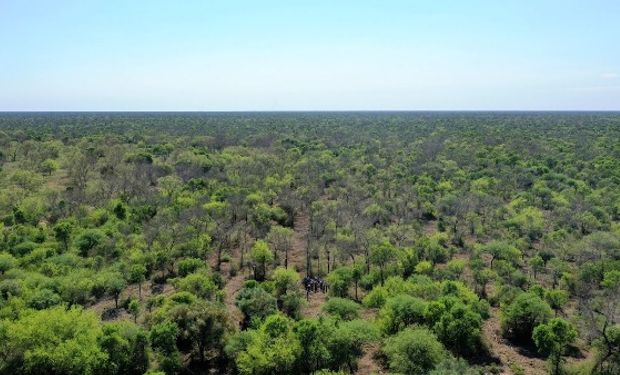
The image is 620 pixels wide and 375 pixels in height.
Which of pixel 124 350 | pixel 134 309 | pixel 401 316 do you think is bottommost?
pixel 134 309

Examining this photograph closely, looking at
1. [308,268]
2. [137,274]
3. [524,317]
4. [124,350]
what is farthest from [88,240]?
[524,317]

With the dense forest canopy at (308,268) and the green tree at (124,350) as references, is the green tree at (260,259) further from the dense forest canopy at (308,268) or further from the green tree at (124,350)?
the green tree at (124,350)

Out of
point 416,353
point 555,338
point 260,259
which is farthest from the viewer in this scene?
point 260,259

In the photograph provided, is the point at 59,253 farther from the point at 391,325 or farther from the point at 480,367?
the point at 480,367

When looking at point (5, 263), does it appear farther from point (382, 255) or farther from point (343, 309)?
point (382, 255)

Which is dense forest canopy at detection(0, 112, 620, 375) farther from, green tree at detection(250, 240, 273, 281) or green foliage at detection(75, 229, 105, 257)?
green tree at detection(250, 240, 273, 281)

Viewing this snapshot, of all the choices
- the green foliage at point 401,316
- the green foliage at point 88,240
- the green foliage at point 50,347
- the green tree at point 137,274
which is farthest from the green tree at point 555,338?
the green foliage at point 88,240

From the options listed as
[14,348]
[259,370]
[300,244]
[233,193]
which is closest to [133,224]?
[233,193]

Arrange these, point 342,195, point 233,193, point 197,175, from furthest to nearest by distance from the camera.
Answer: point 197,175 < point 342,195 < point 233,193

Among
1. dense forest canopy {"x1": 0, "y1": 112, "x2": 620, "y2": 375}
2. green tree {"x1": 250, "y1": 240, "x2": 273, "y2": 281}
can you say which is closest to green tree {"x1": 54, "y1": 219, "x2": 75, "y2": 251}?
dense forest canopy {"x1": 0, "y1": 112, "x2": 620, "y2": 375}

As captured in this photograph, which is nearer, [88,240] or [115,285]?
[115,285]
